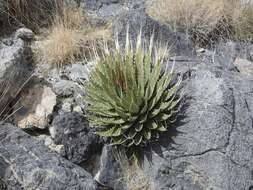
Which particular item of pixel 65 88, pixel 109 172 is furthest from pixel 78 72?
pixel 109 172

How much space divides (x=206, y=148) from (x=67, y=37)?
229 centimetres

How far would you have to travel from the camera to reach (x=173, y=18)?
6.71 meters

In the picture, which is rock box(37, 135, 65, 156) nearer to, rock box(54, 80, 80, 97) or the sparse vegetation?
the sparse vegetation

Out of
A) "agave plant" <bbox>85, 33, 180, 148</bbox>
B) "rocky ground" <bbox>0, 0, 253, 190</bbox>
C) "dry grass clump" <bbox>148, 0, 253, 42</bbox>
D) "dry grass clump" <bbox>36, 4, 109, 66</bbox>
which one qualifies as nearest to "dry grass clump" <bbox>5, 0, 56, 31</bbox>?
"dry grass clump" <bbox>36, 4, 109, 66</bbox>

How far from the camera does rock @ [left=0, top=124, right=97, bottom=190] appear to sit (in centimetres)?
435

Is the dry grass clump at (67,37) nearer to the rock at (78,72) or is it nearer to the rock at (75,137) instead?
the rock at (78,72)

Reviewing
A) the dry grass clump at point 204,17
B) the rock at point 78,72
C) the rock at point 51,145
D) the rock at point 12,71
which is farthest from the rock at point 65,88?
the dry grass clump at point 204,17

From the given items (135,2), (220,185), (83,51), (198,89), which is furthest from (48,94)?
(135,2)

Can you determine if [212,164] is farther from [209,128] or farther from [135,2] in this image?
[135,2]

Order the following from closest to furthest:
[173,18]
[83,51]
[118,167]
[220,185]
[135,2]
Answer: [220,185] < [118,167] < [83,51] < [173,18] < [135,2]

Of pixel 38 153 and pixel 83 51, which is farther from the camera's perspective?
pixel 83 51

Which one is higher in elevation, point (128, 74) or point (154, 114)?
point (128, 74)

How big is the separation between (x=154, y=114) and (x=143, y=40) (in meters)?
1.54

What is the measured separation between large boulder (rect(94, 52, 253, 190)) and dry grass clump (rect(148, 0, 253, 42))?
195 centimetres
